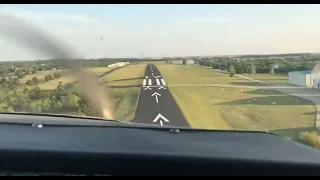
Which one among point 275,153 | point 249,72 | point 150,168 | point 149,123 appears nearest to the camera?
point 150,168

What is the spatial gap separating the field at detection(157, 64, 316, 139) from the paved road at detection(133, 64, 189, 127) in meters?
0.05

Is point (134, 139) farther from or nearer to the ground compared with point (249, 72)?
nearer to the ground

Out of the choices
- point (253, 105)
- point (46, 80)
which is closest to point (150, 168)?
point (253, 105)

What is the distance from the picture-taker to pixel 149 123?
3.00 metres

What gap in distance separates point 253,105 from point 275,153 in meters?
0.76

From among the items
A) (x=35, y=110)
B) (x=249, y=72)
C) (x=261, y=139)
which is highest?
(x=249, y=72)

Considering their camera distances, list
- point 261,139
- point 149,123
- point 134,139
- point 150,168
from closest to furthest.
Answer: point 150,168 → point 134,139 → point 261,139 → point 149,123

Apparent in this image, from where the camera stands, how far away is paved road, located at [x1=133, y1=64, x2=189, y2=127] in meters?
3.08

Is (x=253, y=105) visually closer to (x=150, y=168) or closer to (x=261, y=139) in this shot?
(x=261, y=139)

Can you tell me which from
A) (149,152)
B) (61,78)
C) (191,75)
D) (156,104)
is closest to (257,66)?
(191,75)

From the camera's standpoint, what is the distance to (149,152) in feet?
7.52

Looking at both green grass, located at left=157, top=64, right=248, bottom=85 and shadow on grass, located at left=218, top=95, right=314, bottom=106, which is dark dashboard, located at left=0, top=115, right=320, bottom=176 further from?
green grass, located at left=157, top=64, right=248, bottom=85

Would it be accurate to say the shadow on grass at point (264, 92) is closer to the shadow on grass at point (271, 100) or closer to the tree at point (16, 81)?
the shadow on grass at point (271, 100)

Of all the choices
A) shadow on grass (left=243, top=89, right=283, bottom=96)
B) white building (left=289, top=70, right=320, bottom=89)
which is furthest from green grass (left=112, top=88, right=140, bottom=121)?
white building (left=289, top=70, right=320, bottom=89)
